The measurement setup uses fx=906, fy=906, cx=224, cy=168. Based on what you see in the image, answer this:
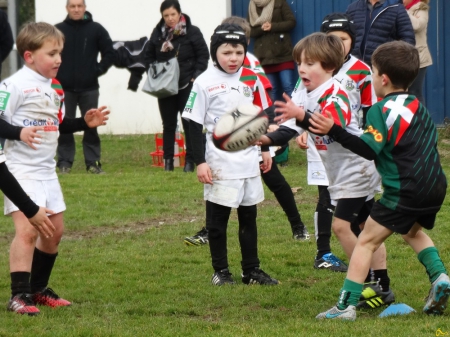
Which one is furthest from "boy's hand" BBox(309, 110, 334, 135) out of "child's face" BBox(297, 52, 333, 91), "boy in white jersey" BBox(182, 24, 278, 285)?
"boy in white jersey" BBox(182, 24, 278, 285)

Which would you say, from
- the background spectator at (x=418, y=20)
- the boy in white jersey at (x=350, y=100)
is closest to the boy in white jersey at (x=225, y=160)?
the boy in white jersey at (x=350, y=100)

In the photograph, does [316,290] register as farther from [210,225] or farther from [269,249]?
[269,249]

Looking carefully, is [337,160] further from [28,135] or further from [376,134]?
[28,135]

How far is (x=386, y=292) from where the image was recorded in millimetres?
5707

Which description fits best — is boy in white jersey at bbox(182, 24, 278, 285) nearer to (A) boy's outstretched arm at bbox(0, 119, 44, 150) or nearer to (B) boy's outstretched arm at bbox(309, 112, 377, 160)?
(A) boy's outstretched arm at bbox(0, 119, 44, 150)

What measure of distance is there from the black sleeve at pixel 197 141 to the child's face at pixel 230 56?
1.47ft

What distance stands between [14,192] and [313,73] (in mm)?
1983

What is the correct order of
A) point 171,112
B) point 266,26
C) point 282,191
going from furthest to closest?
point 266,26 → point 171,112 → point 282,191

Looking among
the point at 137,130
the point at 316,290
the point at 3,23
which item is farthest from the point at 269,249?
the point at 137,130

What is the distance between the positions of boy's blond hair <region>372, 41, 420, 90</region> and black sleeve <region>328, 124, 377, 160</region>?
45 centimetres

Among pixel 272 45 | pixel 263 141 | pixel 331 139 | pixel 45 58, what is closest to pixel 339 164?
pixel 331 139

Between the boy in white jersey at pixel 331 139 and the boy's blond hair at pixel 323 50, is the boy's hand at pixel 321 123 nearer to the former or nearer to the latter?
the boy in white jersey at pixel 331 139

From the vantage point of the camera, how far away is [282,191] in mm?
7809

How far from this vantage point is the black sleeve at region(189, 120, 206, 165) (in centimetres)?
641
